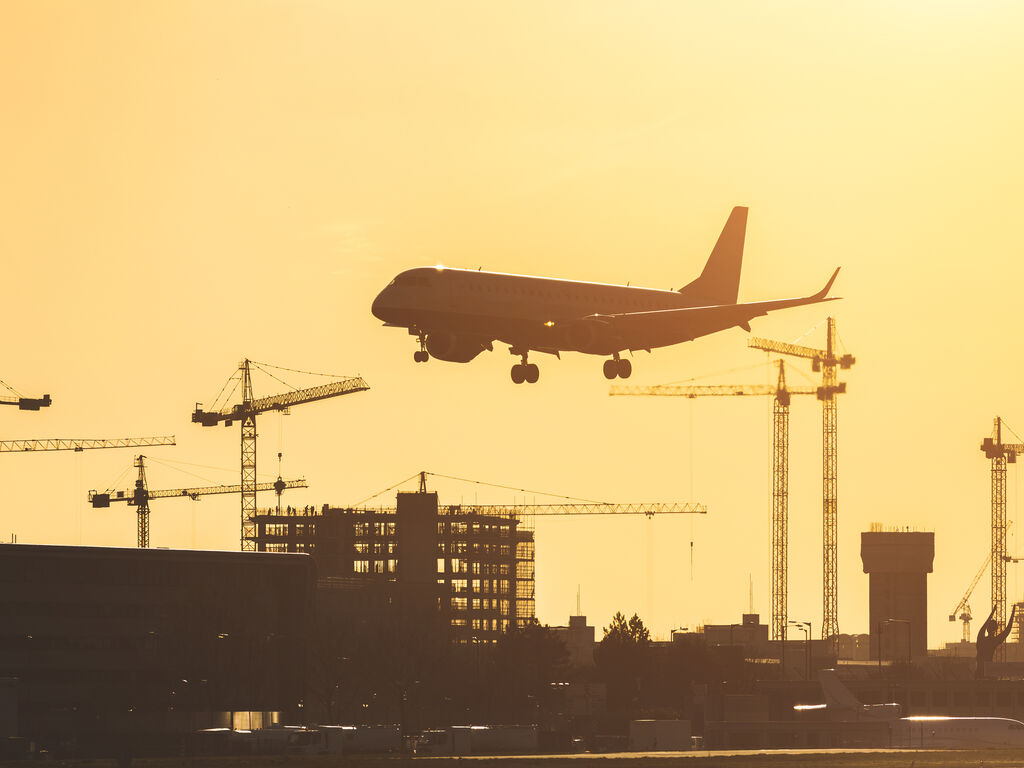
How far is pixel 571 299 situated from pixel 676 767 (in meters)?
31.2

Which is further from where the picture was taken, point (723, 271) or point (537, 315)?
point (723, 271)

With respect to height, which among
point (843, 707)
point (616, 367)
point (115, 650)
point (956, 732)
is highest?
point (616, 367)

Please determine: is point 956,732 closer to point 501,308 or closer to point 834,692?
point 834,692

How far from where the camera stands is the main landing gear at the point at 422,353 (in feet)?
416

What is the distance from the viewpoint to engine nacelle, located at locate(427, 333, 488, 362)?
12788cm

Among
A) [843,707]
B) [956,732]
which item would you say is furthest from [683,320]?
[843,707]

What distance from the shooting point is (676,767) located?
11631 centimetres

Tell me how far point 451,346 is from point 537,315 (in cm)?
556

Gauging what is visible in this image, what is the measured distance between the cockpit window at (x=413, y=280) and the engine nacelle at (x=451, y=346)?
3.87 metres

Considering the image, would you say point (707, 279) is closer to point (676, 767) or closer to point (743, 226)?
point (743, 226)

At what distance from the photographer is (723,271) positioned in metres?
166

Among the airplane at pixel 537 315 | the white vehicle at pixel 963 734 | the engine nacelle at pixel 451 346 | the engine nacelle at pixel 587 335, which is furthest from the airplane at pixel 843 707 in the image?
the engine nacelle at pixel 451 346

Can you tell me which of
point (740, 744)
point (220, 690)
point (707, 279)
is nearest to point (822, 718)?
point (740, 744)

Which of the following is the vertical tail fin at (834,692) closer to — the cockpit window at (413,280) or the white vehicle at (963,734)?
the white vehicle at (963,734)
